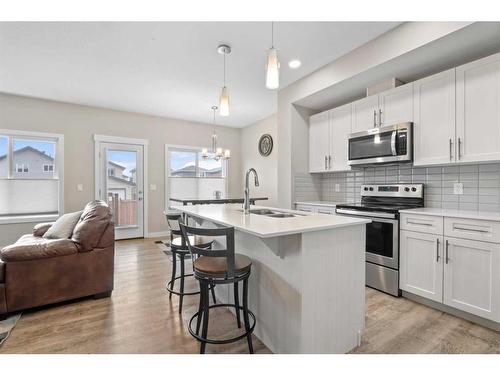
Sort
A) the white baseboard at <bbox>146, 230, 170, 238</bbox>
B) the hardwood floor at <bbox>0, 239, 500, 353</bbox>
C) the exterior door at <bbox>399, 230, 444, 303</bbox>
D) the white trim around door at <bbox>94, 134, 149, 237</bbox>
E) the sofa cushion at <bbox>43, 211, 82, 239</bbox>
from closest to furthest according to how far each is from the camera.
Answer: the hardwood floor at <bbox>0, 239, 500, 353</bbox> < the exterior door at <bbox>399, 230, 444, 303</bbox> < the sofa cushion at <bbox>43, 211, 82, 239</bbox> < the white trim around door at <bbox>94, 134, 149, 237</bbox> < the white baseboard at <bbox>146, 230, 170, 238</bbox>

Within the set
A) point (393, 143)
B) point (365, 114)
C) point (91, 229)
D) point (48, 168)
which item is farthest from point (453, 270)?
point (48, 168)

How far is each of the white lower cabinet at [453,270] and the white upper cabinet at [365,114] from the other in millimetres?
1345

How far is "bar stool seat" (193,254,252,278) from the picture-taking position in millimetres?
1562

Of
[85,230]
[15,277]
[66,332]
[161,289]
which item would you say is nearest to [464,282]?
[161,289]

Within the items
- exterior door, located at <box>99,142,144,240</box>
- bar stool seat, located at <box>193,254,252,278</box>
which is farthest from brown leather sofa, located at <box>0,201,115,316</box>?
exterior door, located at <box>99,142,144,240</box>

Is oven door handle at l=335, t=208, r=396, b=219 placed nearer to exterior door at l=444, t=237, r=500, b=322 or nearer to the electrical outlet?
exterior door at l=444, t=237, r=500, b=322

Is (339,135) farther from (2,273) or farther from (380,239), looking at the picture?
(2,273)

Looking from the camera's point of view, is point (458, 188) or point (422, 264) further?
point (458, 188)

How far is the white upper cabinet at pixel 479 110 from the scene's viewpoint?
A: 208cm

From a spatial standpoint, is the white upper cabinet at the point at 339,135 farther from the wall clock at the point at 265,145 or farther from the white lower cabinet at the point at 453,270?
the wall clock at the point at 265,145

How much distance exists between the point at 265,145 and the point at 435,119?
358 centimetres

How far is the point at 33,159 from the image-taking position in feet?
14.5

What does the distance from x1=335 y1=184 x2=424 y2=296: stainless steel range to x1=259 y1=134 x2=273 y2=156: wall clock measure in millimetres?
2818
